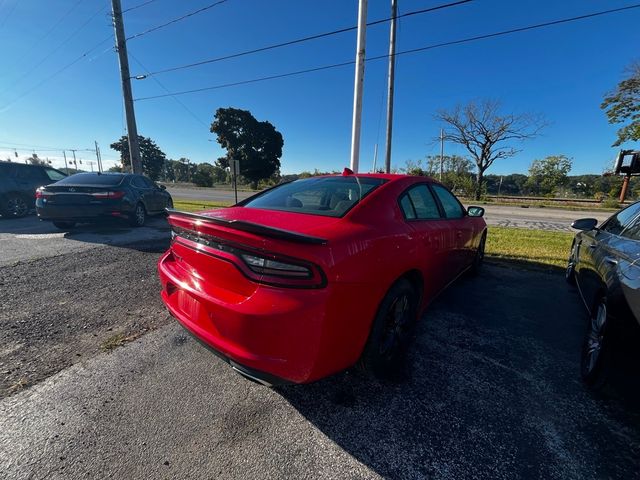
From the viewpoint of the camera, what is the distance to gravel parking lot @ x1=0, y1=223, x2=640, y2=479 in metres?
1.50

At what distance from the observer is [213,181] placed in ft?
209

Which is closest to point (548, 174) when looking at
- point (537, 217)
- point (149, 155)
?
point (537, 217)

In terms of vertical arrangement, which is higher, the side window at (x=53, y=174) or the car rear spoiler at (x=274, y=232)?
the side window at (x=53, y=174)

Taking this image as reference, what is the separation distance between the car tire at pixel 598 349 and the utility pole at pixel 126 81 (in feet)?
45.5

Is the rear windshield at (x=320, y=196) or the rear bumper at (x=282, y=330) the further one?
the rear windshield at (x=320, y=196)

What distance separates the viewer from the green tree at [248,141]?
148ft

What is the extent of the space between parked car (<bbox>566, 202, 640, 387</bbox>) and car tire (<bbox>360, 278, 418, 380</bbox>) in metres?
1.25

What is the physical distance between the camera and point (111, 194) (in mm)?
6312

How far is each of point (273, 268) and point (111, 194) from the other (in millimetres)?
6537

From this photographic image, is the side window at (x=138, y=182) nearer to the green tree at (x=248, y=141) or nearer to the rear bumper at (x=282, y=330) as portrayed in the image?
the rear bumper at (x=282, y=330)

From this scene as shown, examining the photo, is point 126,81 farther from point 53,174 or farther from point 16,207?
point 16,207

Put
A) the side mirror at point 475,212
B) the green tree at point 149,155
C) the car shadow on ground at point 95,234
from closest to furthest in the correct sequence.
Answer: the side mirror at point 475,212
the car shadow on ground at point 95,234
the green tree at point 149,155

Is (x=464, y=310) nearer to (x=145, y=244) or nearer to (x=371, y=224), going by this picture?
(x=371, y=224)

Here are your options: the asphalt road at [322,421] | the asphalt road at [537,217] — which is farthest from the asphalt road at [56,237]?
the asphalt road at [537,217]
